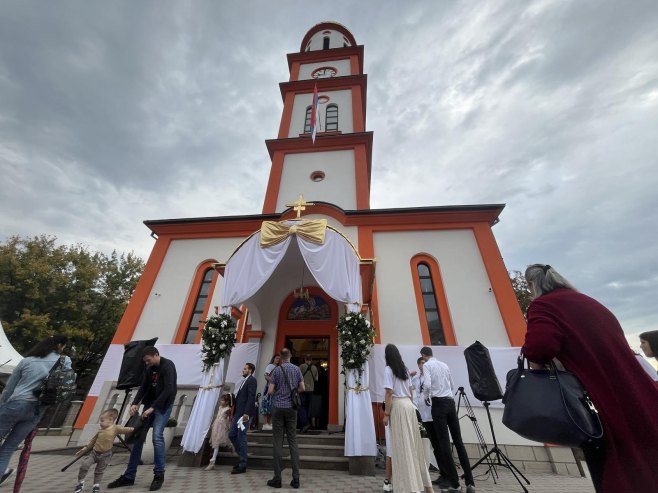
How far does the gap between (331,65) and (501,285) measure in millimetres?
17147

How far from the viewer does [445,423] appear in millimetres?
4621

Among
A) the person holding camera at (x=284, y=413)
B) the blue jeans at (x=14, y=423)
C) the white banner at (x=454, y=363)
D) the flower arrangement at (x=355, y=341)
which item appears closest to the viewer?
the blue jeans at (x=14, y=423)

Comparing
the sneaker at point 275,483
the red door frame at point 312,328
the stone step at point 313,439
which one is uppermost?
the red door frame at point 312,328

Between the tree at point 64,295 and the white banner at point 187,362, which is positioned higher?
the tree at point 64,295

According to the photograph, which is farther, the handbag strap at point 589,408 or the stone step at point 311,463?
the stone step at point 311,463

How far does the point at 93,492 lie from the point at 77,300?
2006 cm

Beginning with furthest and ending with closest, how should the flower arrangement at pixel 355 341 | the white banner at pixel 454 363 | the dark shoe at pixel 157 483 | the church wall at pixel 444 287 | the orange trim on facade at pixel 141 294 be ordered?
the orange trim on facade at pixel 141 294 → the church wall at pixel 444 287 → the white banner at pixel 454 363 → the flower arrangement at pixel 355 341 → the dark shoe at pixel 157 483

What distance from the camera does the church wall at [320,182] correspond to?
1291 centimetres

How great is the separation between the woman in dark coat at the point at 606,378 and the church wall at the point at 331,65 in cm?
2008

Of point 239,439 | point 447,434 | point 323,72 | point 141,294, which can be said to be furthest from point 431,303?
point 323,72

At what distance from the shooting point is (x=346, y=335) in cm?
650

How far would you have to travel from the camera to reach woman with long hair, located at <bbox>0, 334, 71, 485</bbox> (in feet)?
12.3

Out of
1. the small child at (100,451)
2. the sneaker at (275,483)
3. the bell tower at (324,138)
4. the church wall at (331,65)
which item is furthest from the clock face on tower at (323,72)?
the sneaker at (275,483)

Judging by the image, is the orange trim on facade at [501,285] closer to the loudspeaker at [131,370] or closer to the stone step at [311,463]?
the stone step at [311,463]
